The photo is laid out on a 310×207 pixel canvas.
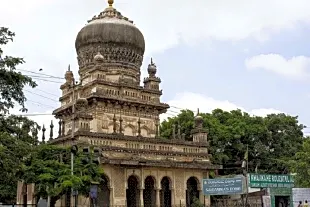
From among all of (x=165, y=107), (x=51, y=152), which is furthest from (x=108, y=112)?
(x=51, y=152)

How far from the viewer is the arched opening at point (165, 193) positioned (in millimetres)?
27641

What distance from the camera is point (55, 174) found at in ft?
66.1

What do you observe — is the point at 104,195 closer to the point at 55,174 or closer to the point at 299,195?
the point at 55,174

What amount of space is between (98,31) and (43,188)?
13.3 meters

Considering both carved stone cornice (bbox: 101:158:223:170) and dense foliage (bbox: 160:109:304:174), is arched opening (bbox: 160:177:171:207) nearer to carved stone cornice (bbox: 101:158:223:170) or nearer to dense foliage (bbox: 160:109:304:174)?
carved stone cornice (bbox: 101:158:223:170)

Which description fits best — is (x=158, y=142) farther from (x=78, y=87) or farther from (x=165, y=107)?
(x=78, y=87)

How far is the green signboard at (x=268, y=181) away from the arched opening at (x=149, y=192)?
598 cm

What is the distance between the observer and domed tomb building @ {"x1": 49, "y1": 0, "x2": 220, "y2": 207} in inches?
1003

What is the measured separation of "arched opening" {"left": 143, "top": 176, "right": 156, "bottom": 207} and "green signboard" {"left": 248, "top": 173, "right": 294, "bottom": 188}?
236 inches

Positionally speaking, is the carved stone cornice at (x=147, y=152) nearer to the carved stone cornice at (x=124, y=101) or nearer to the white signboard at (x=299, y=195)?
the carved stone cornice at (x=124, y=101)

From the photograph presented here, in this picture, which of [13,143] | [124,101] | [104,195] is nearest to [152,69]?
[124,101]

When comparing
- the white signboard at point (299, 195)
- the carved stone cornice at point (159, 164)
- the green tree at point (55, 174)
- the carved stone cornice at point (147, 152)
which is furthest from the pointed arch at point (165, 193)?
the green tree at point (55, 174)

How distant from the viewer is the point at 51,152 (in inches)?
846

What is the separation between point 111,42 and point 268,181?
1286 centimetres
